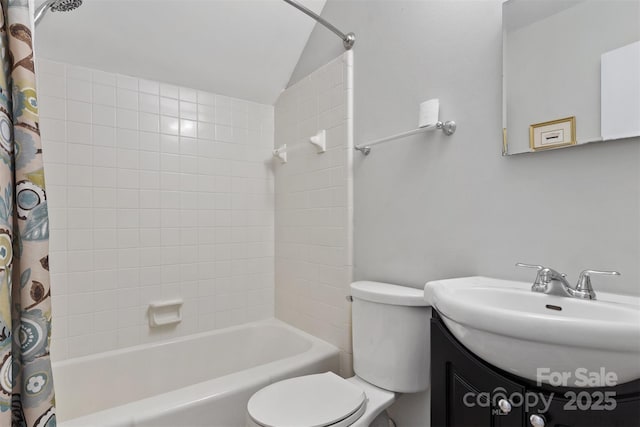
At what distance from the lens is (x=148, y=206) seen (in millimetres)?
1955

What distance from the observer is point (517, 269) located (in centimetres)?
115

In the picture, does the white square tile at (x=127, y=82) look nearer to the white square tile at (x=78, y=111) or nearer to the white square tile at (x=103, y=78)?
the white square tile at (x=103, y=78)

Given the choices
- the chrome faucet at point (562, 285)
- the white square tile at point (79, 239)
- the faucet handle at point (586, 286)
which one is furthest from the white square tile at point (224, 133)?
the faucet handle at point (586, 286)

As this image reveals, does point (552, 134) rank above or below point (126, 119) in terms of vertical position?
below

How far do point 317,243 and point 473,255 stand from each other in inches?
36.5

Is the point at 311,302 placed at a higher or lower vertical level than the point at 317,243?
lower

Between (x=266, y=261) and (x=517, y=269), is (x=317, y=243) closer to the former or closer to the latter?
(x=266, y=261)

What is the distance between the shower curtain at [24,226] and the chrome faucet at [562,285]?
1153 mm

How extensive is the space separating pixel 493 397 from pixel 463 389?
0.33 feet

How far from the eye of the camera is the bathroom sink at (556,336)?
679 millimetres

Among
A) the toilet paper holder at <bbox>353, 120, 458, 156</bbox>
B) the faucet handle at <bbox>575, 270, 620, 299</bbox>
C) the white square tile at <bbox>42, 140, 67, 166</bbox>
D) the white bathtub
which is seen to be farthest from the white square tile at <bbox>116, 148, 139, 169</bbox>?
the faucet handle at <bbox>575, 270, 620, 299</bbox>

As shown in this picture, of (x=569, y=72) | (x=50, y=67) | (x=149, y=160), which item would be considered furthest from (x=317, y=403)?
(x=50, y=67)

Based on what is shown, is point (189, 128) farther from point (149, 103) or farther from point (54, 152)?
point (54, 152)

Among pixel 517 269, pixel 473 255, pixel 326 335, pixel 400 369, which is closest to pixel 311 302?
pixel 326 335
